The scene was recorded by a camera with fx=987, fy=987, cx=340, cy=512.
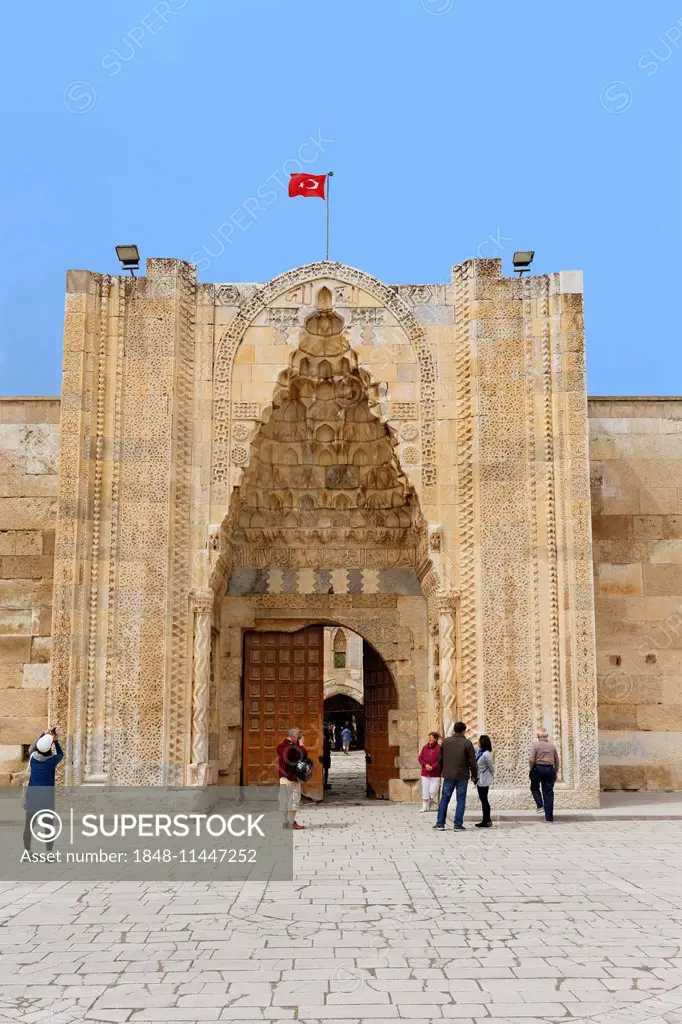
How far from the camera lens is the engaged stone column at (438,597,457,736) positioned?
11.6 meters

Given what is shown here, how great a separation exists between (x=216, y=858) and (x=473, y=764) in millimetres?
2892

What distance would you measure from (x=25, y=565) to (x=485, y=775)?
256 inches

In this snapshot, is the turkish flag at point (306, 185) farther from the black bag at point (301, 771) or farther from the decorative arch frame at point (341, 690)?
the decorative arch frame at point (341, 690)

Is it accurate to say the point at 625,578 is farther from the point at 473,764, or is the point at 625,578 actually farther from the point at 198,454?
the point at 198,454

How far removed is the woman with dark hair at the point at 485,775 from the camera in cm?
1025

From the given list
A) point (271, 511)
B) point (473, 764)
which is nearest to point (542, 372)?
point (271, 511)

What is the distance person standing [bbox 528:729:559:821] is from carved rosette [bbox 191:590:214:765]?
377 cm

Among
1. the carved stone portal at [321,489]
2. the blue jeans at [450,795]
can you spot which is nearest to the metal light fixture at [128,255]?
the carved stone portal at [321,489]

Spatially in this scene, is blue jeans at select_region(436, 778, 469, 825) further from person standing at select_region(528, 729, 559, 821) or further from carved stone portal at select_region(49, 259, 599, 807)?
carved stone portal at select_region(49, 259, 599, 807)

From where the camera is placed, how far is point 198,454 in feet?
39.9

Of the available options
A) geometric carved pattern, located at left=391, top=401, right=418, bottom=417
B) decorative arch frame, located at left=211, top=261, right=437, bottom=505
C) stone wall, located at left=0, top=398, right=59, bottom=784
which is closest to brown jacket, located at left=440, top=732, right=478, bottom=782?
decorative arch frame, located at left=211, top=261, right=437, bottom=505

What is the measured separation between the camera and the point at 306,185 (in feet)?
42.5

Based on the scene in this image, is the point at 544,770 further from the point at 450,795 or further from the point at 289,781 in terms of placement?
the point at 289,781

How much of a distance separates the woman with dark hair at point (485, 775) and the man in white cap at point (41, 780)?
4.26 m
